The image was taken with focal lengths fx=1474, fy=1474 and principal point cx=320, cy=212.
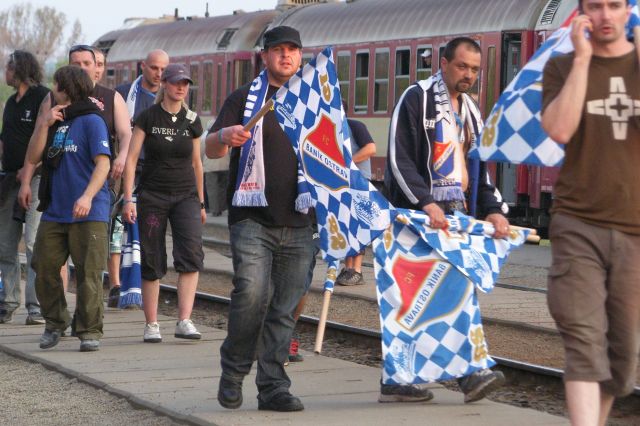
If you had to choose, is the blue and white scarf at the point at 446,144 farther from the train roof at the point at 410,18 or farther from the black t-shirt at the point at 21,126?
the train roof at the point at 410,18

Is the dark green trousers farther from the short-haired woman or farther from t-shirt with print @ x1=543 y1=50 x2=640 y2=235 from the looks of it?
t-shirt with print @ x1=543 y1=50 x2=640 y2=235

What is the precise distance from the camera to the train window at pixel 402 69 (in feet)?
71.0

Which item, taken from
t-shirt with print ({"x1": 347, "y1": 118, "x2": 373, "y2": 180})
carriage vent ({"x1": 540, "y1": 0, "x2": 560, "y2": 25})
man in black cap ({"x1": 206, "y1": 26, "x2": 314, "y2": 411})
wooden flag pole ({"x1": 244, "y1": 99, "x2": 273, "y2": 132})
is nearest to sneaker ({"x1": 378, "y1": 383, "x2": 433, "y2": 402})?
man in black cap ({"x1": 206, "y1": 26, "x2": 314, "y2": 411})

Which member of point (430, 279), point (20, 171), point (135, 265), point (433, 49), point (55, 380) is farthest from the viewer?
point (433, 49)

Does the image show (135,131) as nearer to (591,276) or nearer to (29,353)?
(29,353)

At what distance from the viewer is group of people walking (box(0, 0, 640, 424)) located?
17.6 ft

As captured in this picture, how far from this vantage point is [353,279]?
13.9 meters

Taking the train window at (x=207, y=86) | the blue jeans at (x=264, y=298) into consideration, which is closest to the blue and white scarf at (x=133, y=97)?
the blue jeans at (x=264, y=298)

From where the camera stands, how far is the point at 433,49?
2083 centimetres

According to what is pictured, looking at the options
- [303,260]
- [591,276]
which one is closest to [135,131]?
[303,260]

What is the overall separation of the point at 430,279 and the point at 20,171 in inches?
164

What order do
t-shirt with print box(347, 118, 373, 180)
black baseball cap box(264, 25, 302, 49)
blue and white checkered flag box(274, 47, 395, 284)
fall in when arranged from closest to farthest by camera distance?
1. black baseball cap box(264, 25, 302, 49)
2. blue and white checkered flag box(274, 47, 395, 284)
3. t-shirt with print box(347, 118, 373, 180)

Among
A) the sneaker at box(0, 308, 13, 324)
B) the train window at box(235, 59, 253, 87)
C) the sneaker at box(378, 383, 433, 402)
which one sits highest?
the train window at box(235, 59, 253, 87)

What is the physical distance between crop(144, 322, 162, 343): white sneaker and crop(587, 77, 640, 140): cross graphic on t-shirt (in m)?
4.92
